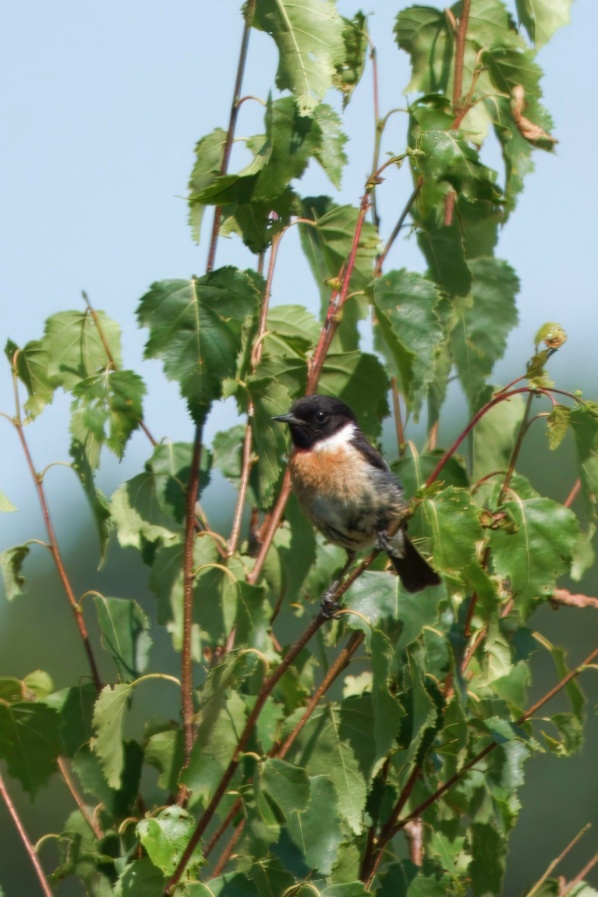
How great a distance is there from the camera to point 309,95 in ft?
9.34

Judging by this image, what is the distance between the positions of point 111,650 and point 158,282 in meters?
0.98

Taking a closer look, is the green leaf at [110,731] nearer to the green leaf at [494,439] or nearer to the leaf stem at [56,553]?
the leaf stem at [56,553]

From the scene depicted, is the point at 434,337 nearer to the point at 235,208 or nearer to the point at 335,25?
the point at 235,208

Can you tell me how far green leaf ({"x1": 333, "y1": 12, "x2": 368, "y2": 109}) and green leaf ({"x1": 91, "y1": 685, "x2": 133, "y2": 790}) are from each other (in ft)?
5.81

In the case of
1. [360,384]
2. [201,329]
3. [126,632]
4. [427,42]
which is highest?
[427,42]

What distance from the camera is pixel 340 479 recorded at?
389 centimetres

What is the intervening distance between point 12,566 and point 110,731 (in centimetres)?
58

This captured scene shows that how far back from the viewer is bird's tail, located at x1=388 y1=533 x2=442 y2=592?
3.14 meters

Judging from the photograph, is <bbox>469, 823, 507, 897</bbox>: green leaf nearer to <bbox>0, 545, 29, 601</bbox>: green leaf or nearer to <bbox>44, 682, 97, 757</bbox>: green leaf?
<bbox>44, 682, 97, 757</bbox>: green leaf

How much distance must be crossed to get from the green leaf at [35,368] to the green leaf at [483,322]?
117 cm

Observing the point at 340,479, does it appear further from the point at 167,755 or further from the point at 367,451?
the point at 167,755

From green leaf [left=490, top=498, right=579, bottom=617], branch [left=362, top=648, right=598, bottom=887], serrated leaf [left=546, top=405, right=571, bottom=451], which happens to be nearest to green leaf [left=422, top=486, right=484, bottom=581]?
green leaf [left=490, top=498, right=579, bottom=617]

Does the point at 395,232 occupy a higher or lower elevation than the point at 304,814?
higher

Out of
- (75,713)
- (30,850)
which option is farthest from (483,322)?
(30,850)
